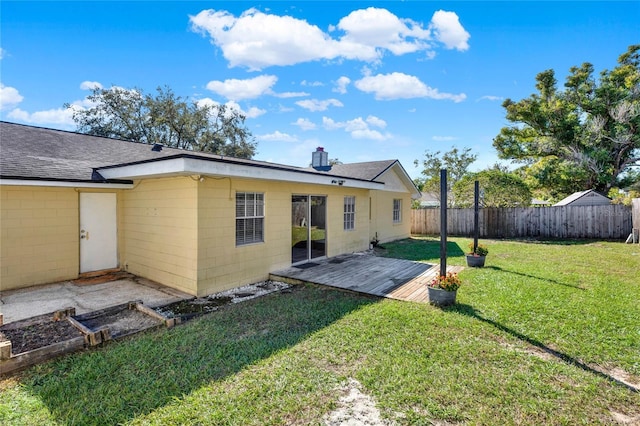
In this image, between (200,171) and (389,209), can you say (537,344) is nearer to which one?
(200,171)

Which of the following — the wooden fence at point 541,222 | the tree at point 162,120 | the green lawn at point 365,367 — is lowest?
the green lawn at point 365,367

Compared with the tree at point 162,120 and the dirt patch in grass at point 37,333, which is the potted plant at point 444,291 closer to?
the dirt patch in grass at point 37,333

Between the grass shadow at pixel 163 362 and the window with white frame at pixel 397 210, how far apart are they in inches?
410

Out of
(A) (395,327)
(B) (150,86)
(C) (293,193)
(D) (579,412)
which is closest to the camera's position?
(D) (579,412)

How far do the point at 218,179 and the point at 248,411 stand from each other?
453 cm

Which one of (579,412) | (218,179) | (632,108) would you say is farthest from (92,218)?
(632,108)

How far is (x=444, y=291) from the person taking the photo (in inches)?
200

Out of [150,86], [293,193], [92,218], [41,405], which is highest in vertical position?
[150,86]

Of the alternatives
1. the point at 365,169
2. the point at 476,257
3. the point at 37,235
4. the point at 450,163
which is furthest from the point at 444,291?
the point at 450,163

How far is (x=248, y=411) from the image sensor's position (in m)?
2.61

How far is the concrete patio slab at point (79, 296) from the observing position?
518cm

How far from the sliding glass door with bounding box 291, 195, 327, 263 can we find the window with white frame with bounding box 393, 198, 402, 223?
662cm

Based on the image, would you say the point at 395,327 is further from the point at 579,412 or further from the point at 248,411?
the point at 248,411

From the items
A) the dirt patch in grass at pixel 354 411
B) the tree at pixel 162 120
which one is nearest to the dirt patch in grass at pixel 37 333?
the dirt patch in grass at pixel 354 411
